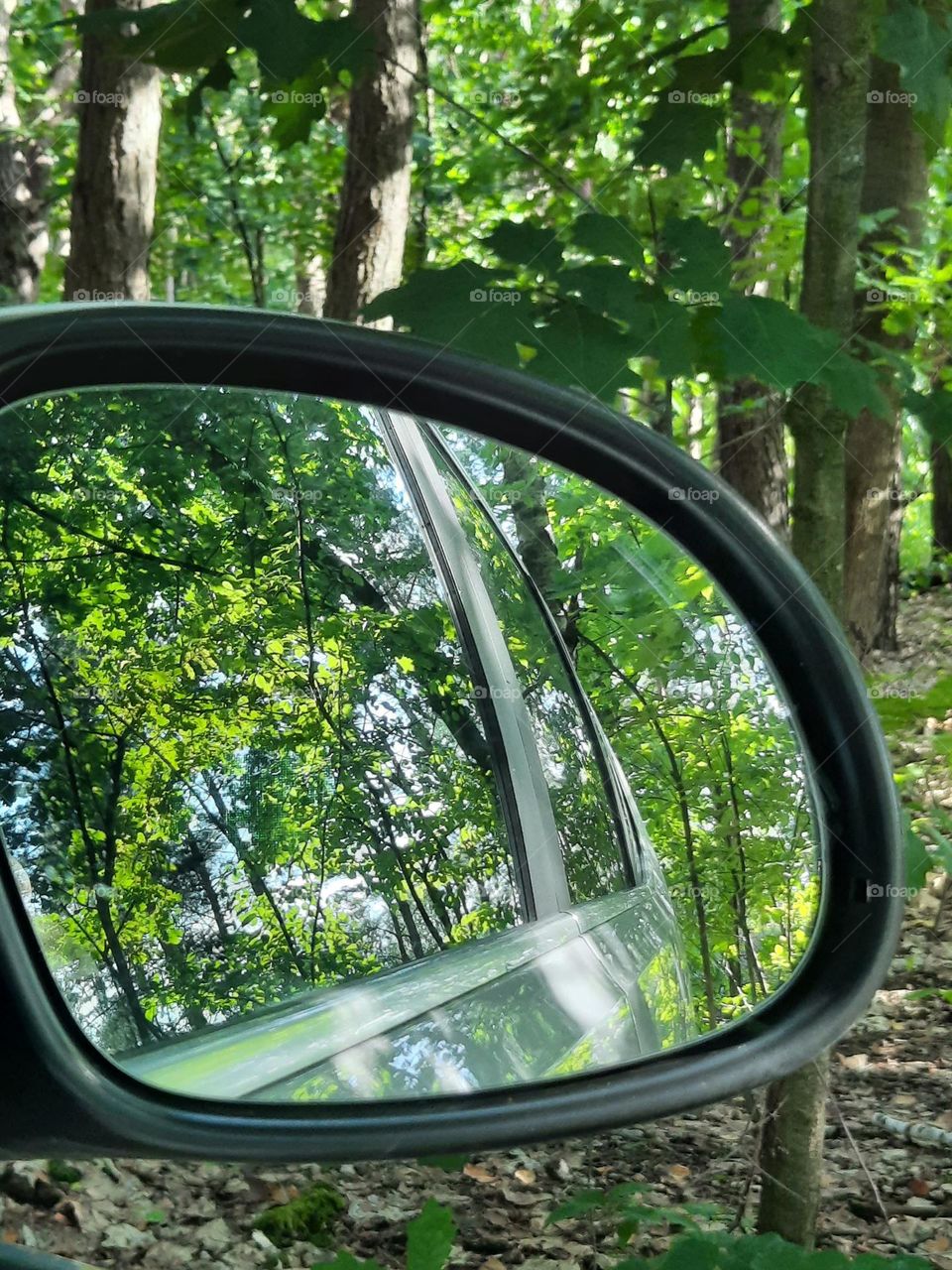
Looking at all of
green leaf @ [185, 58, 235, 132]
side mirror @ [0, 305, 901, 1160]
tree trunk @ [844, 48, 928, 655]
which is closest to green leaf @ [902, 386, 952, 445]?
tree trunk @ [844, 48, 928, 655]

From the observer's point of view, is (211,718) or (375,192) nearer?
(211,718)

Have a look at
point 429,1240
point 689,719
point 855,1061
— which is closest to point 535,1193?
point 855,1061

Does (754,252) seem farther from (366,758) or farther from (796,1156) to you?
(366,758)

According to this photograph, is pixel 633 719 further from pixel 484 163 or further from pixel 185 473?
pixel 484 163

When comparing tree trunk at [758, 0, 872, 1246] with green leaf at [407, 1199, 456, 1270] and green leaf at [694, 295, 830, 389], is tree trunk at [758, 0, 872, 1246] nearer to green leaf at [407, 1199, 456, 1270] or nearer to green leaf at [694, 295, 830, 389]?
green leaf at [694, 295, 830, 389]

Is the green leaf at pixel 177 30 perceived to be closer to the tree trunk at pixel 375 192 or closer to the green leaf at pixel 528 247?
the green leaf at pixel 528 247

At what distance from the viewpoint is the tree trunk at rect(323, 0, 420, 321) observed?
7223mm

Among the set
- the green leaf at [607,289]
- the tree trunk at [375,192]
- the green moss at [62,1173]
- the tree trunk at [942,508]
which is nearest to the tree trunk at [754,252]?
the green leaf at [607,289]

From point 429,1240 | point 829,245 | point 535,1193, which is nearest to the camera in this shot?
point 429,1240

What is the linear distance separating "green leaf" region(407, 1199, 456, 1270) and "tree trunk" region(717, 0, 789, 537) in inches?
61.9

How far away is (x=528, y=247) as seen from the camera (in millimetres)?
2146

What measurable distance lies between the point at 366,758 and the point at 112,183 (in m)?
6.09

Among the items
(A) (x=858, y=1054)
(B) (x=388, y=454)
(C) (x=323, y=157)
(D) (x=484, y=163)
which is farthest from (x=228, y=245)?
(B) (x=388, y=454)

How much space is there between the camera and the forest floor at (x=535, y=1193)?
2801 millimetres
